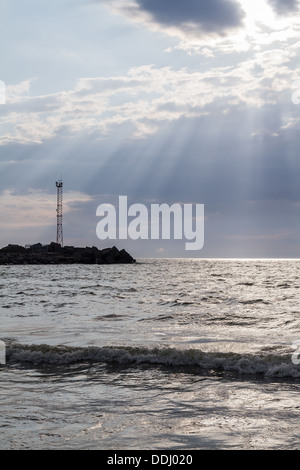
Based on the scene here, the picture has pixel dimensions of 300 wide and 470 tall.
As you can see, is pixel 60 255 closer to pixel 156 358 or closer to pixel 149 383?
pixel 156 358

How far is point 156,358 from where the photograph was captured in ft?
38.7

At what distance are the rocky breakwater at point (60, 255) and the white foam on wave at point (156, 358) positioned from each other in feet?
352

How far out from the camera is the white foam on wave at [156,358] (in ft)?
35.0

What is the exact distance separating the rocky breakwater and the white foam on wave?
107364 millimetres

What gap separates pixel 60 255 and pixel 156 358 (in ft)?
391

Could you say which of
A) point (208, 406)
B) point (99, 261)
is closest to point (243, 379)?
point (208, 406)

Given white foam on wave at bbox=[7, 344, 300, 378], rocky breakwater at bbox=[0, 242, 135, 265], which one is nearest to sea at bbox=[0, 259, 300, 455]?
white foam on wave at bbox=[7, 344, 300, 378]

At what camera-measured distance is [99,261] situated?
127812 mm

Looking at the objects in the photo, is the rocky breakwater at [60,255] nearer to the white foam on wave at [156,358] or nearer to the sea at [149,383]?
the sea at [149,383]

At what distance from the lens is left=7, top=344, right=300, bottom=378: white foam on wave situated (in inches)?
420

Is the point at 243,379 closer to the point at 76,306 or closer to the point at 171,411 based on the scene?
the point at 171,411

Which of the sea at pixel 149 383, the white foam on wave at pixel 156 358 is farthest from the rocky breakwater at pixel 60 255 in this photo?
the white foam on wave at pixel 156 358

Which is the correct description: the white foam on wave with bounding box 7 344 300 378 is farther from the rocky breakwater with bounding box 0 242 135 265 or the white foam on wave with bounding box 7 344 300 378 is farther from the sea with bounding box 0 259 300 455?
the rocky breakwater with bounding box 0 242 135 265

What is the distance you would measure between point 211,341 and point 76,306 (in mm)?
12284
